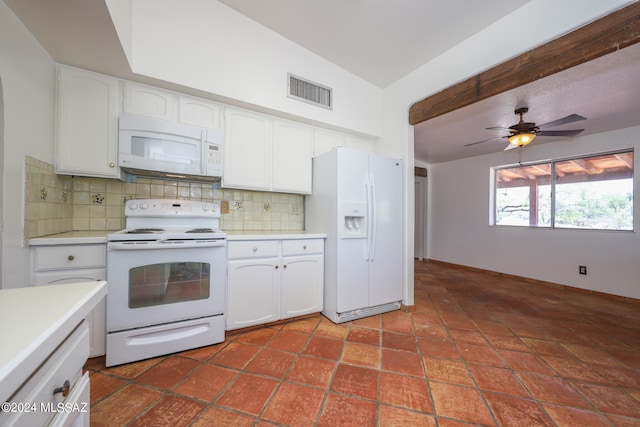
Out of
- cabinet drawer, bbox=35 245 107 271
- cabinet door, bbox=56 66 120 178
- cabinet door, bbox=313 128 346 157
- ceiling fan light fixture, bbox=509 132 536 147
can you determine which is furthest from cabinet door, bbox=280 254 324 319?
ceiling fan light fixture, bbox=509 132 536 147

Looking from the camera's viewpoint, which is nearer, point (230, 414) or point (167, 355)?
point (230, 414)

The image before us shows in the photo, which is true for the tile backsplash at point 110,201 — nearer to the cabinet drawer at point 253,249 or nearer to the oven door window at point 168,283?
the cabinet drawer at point 253,249

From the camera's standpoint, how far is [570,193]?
3816 millimetres

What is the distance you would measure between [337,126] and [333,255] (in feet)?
4.89

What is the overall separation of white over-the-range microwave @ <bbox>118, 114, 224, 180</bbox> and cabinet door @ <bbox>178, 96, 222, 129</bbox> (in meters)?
0.10

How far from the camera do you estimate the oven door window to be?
1.70 metres

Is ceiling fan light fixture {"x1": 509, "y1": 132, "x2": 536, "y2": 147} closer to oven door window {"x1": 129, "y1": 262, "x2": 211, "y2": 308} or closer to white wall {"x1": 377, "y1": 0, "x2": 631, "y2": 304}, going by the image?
white wall {"x1": 377, "y1": 0, "x2": 631, "y2": 304}

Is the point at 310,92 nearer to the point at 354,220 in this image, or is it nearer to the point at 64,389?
the point at 354,220

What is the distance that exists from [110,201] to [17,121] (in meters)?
0.83

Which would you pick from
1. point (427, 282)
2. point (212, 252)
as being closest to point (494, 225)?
point (427, 282)

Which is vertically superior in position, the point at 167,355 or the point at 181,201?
the point at 181,201

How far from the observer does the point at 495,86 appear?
2.03 m

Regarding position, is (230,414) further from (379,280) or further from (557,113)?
(557,113)

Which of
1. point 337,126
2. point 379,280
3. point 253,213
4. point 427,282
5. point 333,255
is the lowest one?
point 427,282
